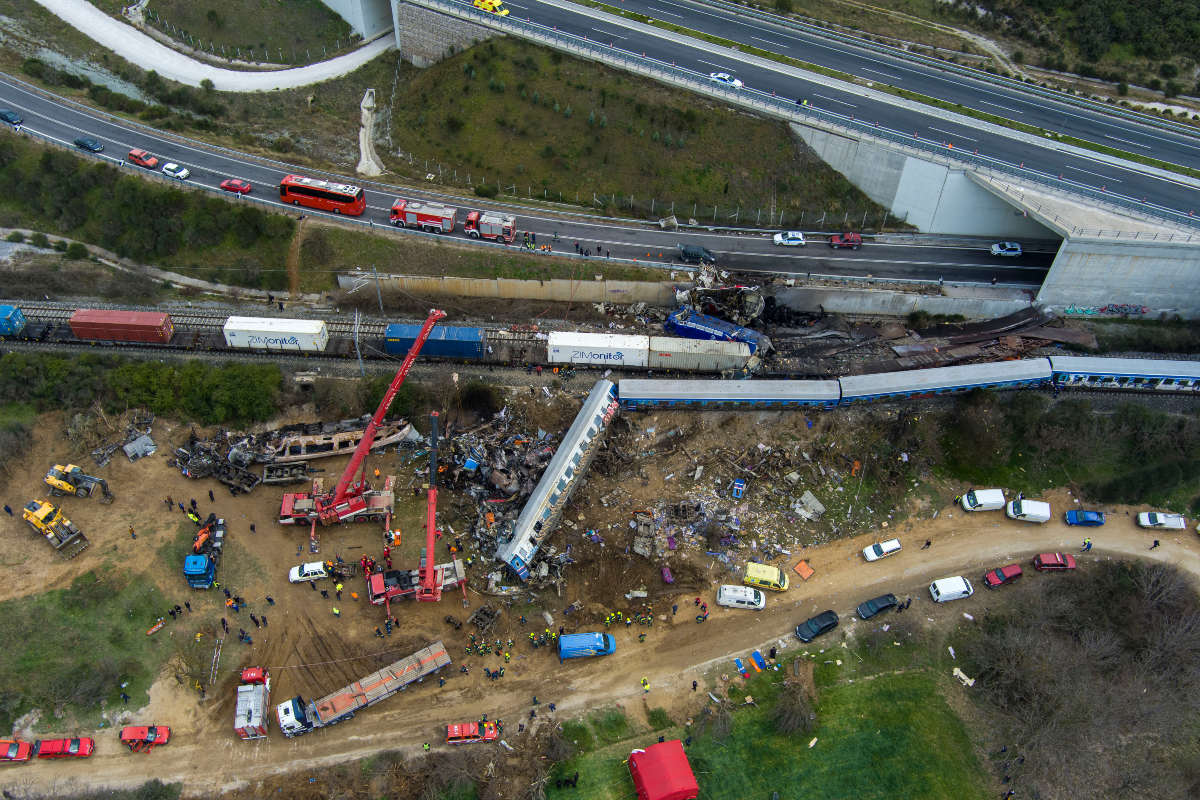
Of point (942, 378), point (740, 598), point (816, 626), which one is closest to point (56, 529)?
point (740, 598)

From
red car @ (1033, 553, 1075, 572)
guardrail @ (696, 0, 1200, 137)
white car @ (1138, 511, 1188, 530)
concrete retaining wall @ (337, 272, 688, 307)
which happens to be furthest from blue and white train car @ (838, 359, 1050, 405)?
guardrail @ (696, 0, 1200, 137)

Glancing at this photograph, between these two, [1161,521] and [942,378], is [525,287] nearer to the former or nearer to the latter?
[942,378]

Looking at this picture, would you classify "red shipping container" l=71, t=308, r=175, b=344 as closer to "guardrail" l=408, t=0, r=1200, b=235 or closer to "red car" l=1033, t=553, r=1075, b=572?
"guardrail" l=408, t=0, r=1200, b=235

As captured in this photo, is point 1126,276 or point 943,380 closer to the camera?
point 943,380

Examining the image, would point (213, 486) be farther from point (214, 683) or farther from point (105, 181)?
point (105, 181)

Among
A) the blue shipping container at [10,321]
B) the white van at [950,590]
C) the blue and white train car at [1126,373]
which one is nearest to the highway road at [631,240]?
the blue and white train car at [1126,373]

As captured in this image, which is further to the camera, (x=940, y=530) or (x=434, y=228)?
(x=434, y=228)

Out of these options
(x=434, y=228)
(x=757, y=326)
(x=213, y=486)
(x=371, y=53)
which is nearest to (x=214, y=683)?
(x=213, y=486)
